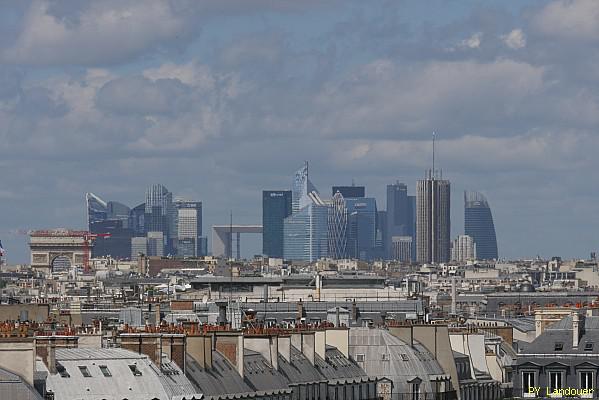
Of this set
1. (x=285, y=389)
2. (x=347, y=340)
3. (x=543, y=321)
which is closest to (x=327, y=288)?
(x=543, y=321)

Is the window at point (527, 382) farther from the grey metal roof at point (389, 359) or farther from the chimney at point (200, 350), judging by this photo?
the chimney at point (200, 350)

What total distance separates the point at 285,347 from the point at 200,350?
828 cm

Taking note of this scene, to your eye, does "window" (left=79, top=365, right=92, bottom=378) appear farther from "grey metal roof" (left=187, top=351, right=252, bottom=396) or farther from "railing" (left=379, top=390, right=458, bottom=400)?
"railing" (left=379, top=390, right=458, bottom=400)

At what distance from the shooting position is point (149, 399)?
73062mm

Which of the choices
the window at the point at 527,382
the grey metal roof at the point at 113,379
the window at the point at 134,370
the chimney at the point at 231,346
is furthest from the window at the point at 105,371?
the window at the point at 527,382

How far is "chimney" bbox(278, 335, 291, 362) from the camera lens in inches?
3462

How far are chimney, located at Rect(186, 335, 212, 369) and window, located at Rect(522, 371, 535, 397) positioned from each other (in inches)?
661

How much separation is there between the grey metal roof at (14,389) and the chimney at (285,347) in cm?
2201

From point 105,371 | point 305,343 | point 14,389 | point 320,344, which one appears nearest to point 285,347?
point 305,343

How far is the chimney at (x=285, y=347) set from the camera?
8794cm

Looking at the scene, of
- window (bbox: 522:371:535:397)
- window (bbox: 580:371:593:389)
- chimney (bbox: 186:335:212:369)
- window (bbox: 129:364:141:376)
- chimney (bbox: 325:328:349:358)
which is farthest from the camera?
chimney (bbox: 325:328:349:358)

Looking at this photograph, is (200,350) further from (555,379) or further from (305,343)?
(555,379)

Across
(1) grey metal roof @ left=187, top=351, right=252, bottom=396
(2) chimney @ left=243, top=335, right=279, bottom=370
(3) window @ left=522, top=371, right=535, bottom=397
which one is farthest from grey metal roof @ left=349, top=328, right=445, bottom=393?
(1) grey metal roof @ left=187, top=351, right=252, bottom=396

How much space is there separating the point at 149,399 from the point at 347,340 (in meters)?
23.2
